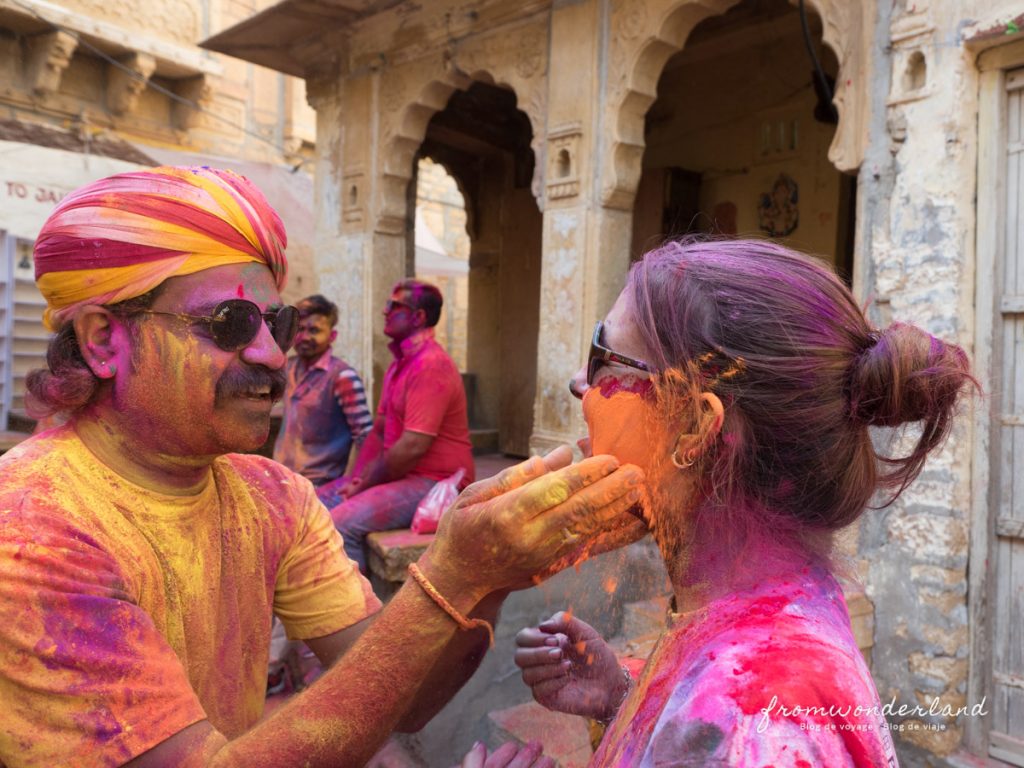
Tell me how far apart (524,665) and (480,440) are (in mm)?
8391

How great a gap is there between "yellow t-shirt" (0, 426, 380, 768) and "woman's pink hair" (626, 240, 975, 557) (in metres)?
0.96

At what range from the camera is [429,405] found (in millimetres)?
4562

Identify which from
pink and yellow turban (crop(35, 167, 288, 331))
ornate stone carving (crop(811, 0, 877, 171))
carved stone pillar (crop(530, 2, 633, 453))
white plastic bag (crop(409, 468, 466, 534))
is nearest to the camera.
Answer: pink and yellow turban (crop(35, 167, 288, 331))

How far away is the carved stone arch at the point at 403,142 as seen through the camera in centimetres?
707

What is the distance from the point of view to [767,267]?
1.34 metres

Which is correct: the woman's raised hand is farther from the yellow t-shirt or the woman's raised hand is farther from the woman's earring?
the woman's earring

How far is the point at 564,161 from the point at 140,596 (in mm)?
4946

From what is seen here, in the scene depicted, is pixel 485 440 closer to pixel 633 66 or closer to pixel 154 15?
pixel 633 66

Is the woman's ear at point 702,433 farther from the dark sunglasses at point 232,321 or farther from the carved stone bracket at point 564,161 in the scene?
the carved stone bracket at point 564,161

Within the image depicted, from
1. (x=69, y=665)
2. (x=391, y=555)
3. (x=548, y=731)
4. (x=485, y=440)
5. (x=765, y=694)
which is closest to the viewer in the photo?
(x=765, y=694)

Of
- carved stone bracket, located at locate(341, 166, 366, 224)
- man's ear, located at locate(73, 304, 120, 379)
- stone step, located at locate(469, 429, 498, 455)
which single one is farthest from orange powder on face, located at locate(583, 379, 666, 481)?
stone step, located at locate(469, 429, 498, 455)

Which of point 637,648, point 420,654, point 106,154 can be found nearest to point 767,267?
point 420,654

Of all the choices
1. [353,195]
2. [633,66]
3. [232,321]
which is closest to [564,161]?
[633,66]

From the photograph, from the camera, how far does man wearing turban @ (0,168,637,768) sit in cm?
128
